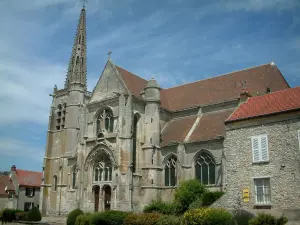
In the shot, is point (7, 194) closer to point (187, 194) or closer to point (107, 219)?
point (187, 194)

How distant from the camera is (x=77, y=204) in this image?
3011cm

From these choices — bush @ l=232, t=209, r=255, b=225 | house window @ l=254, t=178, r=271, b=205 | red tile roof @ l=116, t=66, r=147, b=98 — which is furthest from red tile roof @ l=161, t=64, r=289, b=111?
bush @ l=232, t=209, r=255, b=225

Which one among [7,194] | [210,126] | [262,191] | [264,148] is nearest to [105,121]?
[210,126]

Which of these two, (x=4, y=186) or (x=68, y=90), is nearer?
(x=68, y=90)

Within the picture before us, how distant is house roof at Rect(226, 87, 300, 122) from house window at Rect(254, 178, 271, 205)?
357 cm

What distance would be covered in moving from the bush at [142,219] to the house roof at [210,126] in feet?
33.1

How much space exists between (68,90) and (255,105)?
96.7ft

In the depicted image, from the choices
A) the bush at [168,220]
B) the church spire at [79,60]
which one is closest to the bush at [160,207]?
the bush at [168,220]

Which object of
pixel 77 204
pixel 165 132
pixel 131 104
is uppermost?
pixel 131 104

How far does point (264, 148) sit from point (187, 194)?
804 cm

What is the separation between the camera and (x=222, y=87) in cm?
3256

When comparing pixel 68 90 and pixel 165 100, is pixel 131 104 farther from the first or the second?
pixel 68 90

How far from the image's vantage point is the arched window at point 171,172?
2812 centimetres

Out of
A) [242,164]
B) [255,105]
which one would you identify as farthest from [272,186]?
[255,105]
